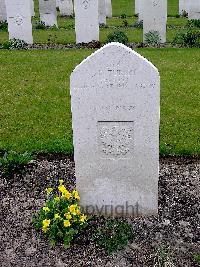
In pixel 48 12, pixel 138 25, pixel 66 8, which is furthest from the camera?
pixel 66 8

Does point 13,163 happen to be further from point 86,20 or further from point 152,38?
point 152,38

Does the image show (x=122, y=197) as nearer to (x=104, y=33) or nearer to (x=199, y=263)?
(x=199, y=263)

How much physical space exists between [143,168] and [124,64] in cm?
112

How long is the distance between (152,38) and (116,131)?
10.2 meters

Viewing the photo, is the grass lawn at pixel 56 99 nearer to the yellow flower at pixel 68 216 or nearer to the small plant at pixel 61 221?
the small plant at pixel 61 221

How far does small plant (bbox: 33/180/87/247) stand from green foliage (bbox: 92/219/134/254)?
190 mm

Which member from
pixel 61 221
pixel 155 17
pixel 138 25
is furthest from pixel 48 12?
pixel 61 221

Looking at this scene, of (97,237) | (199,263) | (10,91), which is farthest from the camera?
(10,91)

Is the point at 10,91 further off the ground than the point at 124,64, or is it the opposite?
the point at 124,64

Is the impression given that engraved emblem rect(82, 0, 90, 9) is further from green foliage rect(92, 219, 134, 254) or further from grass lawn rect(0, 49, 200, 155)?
green foliage rect(92, 219, 134, 254)

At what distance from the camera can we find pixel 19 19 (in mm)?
14258

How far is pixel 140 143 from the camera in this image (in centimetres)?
446

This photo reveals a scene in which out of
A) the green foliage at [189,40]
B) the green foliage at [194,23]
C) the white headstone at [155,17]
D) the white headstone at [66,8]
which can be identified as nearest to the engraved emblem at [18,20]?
the white headstone at [155,17]

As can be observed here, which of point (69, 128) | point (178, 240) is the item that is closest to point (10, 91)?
point (69, 128)
